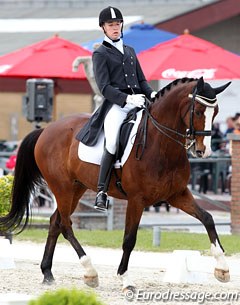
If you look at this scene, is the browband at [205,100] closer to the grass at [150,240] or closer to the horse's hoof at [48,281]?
the horse's hoof at [48,281]

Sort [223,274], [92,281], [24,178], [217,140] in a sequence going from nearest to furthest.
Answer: [223,274], [92,281], [24,178], [217,140]

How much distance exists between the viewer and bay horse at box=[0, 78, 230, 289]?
10.4 meters

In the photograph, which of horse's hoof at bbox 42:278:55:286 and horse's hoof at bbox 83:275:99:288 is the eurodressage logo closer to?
horse's hoof at bbox 83:275:99:288

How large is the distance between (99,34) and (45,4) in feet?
27.9

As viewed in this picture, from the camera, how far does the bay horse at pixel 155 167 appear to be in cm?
1037

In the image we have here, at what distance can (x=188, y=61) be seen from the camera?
Answer: 73.5 feet

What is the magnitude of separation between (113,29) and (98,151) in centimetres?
124

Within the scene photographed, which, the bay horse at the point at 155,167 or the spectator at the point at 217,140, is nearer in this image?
the bay horse at the point at 155,167

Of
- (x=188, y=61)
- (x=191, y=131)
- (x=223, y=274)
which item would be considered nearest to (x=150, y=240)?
(x=223, y=274)

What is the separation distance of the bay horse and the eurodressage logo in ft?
0.55

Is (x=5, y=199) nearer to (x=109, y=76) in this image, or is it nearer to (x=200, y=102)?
(x=109, y=76)

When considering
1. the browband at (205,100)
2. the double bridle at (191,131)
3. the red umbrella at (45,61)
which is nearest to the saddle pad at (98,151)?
the double bridle at (191,131)

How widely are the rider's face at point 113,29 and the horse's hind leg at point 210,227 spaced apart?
175cm

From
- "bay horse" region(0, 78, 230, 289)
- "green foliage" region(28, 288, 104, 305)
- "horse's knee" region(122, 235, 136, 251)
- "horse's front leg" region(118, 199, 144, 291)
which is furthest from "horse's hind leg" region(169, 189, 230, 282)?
"green foliage" region(28, 288, 104, 305)
